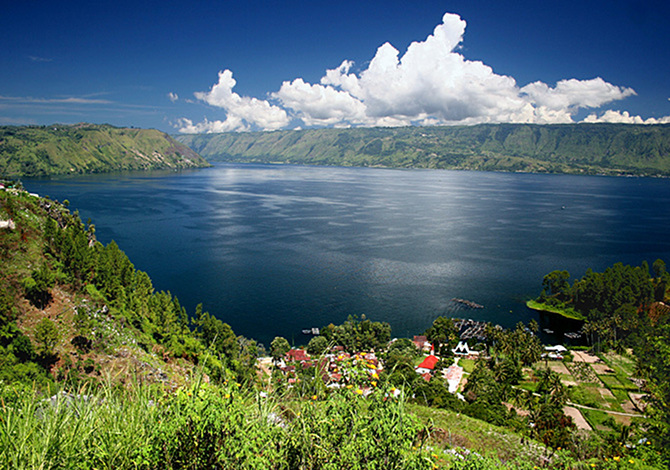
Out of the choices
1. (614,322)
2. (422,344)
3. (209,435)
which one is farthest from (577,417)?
(209,435)

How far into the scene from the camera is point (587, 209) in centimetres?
13525

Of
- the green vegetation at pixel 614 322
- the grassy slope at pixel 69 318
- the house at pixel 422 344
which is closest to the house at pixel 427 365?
the house at pixel 422 344

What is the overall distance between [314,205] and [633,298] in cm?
9414

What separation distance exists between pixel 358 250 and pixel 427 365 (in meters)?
37.8

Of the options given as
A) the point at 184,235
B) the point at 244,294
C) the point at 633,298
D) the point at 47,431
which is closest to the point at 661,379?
the point at 47,431

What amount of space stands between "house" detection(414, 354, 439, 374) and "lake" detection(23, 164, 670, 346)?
644 cm

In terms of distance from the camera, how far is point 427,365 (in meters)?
42.4

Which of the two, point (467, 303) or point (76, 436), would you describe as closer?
point (76, 436)

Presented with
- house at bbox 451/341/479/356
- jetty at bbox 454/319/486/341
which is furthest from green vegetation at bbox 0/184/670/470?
jetty at bbox 454/319/486/341

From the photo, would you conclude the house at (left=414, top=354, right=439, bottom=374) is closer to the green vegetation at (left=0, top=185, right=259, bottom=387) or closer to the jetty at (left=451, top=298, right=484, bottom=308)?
the jetty at (left=451, top=298, right=484, bottom=308)

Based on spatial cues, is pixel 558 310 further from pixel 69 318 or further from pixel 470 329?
pixel 69 318

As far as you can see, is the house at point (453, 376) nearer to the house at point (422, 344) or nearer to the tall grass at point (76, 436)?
the house at point (422, 344)

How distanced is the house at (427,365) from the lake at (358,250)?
254 inches

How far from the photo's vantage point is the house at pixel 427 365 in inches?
1629
